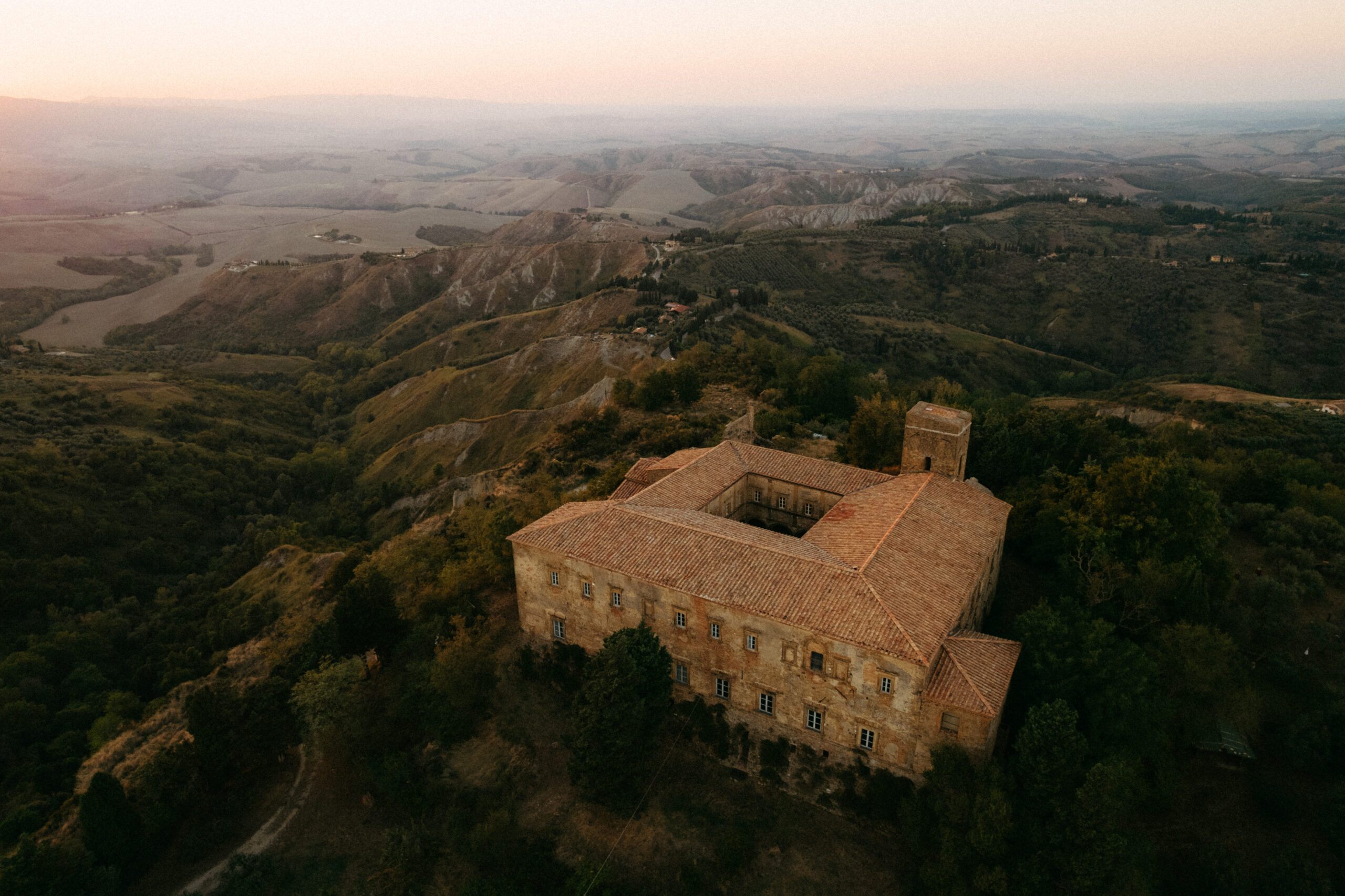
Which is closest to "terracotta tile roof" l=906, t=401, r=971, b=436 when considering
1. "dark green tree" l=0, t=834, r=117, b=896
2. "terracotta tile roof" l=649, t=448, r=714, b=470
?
"terracotta tile roof" l=649, t=448, r=714, b=470

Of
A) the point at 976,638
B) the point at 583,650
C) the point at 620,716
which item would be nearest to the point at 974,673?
the point at 976,638

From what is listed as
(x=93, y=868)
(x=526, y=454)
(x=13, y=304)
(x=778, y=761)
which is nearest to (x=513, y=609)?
(x=778, y=761)

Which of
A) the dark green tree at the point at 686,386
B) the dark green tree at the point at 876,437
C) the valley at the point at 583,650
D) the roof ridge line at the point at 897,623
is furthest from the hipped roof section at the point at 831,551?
the dark green tree at the point at 686,386

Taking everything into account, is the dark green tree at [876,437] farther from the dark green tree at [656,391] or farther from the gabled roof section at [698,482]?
the dark green tree at [656,391]

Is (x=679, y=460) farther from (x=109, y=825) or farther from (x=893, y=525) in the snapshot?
(x=109, y=825)

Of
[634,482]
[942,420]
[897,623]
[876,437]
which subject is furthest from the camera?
[876,437]

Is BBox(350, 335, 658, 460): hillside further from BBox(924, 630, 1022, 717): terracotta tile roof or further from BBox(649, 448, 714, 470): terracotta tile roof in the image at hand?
BBox(924, 630, 1022, 717): terracotta tile roof
